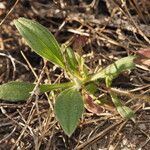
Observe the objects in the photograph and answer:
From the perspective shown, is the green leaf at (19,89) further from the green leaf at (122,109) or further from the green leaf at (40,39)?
the green leaf at (122,109)

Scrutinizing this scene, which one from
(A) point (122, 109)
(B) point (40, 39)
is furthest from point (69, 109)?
(B) point (40, 39)

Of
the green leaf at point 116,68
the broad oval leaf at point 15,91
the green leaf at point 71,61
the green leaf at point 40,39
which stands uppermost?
the green leaf at point 40,39

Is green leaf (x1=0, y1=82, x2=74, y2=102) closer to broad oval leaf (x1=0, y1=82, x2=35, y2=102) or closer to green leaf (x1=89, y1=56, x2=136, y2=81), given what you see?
broad oval leaf (x1=0, y1=82, x2=35, y2=102)

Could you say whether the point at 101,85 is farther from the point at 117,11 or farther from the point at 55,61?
the point at 117,11

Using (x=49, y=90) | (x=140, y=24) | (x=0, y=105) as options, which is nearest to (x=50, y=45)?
(x=49, y=90)

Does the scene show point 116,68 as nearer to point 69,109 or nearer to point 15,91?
point 69,109

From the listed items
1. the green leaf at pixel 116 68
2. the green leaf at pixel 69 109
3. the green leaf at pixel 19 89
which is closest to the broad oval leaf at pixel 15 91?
the green leaf at pixel 19 89
